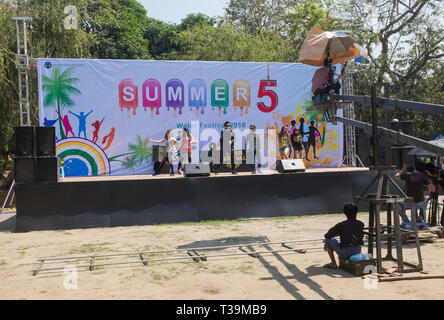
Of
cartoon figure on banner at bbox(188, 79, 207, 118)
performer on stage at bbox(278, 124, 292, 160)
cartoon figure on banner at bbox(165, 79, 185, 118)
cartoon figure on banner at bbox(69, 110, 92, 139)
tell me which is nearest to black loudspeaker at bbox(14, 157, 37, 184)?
cartoon figure on banner at bbox(69, 110, 92, 139)

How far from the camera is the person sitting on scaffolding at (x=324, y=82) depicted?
7.46 meters

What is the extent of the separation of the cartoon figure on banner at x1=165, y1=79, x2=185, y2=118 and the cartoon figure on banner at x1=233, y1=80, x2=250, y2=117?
2019mm

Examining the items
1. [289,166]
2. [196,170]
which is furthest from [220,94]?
[196,170]

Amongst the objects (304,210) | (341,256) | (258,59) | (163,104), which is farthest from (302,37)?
(341,256)

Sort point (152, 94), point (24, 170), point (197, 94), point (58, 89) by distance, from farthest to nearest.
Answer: point (197, 94), point (152, 94), point (58, 89), point (24, 170)

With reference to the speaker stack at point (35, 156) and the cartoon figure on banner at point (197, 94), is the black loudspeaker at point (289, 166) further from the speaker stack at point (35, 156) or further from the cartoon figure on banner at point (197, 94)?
the speaker stack at point (35, 156)

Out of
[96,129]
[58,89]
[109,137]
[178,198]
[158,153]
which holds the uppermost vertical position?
[58,89]

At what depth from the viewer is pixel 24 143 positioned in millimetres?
11617

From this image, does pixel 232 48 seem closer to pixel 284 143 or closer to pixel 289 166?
pixel 284 143

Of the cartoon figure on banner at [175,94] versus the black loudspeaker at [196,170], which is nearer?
the black loudspeaker at [196,170]

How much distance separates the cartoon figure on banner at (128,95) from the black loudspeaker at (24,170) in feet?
16.1

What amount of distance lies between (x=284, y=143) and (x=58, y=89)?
27.7ft

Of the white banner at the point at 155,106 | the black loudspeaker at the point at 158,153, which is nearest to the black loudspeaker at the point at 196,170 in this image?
the black loudspeaker at the point at 158,153
